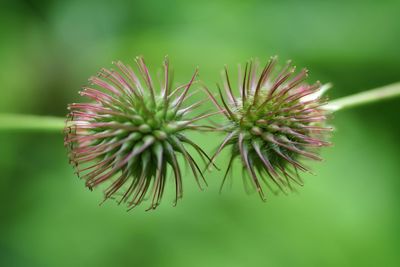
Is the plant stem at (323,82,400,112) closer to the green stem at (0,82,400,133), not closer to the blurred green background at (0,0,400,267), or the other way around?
the green stem at (0,82,400,133)

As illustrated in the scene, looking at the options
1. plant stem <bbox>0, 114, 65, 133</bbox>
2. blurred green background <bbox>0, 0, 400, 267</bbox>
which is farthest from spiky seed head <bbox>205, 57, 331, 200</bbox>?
blurred green background <bbox>0, 0, 400, 267</bbox>

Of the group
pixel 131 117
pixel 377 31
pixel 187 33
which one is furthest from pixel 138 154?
pixel 377 31

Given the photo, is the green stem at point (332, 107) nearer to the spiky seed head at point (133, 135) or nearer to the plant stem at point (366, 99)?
the plant stem at point (366, 99)

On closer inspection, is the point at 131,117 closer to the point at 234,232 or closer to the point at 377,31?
the point at 234,232

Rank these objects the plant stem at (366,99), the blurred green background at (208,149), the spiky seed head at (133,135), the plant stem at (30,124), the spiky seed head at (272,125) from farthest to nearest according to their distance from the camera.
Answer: the blurred green background at (208,149)
the plant stem at (30,124)
the plant stem at (366,99)
the spiky seed head at (272,125)
the spiky seed head at (133,135)

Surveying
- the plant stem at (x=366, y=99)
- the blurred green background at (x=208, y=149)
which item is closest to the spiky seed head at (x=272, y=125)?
the plant stem at (x=366, y=99)

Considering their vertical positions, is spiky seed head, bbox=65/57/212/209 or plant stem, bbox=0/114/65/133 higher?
plant stem, bbox=0/114/65/133
